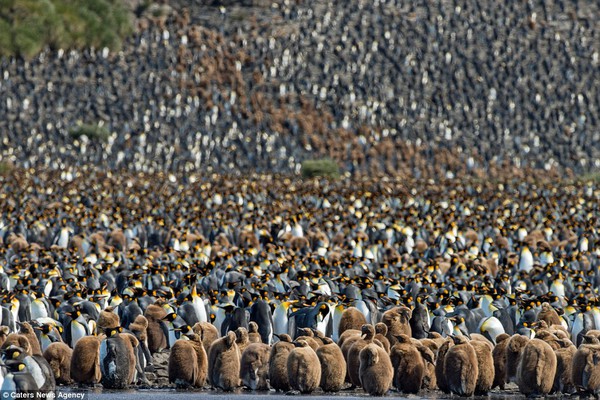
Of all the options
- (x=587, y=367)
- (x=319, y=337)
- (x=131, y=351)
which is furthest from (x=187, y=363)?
(x=587, y=367)

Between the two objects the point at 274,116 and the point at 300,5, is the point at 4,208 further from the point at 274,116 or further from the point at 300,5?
the point at 300,5

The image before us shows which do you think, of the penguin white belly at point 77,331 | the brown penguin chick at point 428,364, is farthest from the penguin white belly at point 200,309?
the brown penguin chick at point 428,364

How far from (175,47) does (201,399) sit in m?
54.0

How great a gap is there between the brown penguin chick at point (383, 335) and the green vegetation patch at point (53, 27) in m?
50.6

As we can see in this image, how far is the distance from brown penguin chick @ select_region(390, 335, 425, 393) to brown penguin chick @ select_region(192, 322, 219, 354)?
2.71 metres

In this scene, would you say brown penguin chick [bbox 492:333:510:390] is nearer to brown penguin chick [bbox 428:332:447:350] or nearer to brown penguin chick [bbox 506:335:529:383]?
brown penguin chick [bbox 506:335:529:383]

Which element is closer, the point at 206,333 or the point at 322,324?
the point at 206,333

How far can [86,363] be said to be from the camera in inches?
595

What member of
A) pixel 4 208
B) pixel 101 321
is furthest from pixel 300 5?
pixel 101 321

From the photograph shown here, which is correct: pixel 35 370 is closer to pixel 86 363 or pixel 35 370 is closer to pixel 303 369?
pixel 86 363

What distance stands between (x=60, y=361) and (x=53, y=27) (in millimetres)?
52293

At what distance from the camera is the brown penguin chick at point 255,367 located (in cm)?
1523

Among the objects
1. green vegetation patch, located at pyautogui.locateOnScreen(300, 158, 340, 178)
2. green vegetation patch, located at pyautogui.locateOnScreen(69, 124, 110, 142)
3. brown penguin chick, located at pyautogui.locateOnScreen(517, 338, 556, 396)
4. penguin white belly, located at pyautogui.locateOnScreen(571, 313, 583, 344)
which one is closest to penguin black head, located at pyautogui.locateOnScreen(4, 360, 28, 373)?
brown penguin chick, located at pyautogui.locateOnScreen(517, 338, 556, 396)

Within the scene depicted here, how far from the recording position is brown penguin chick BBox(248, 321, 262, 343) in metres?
16.3
